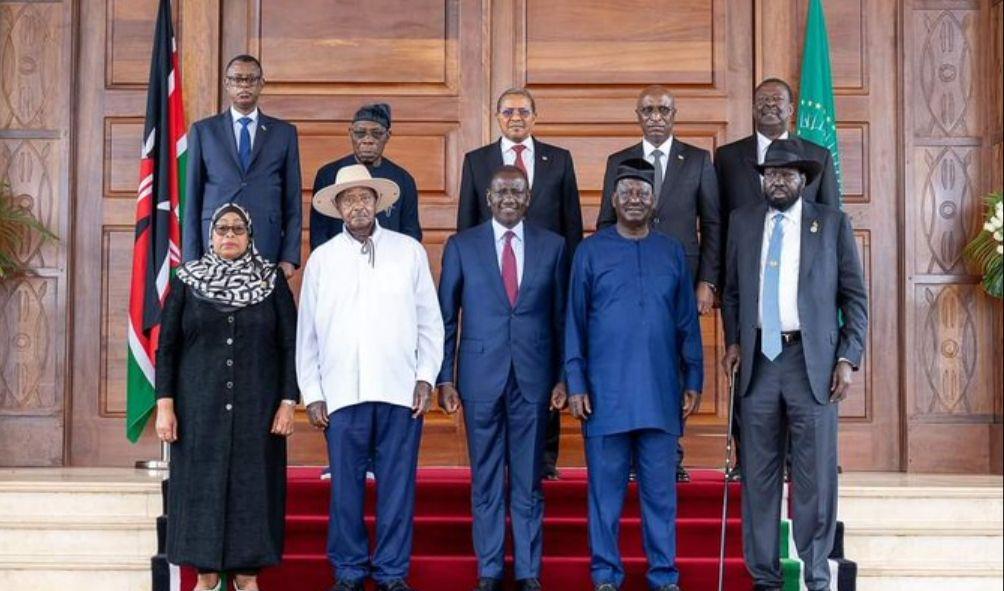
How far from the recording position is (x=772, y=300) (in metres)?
5.53

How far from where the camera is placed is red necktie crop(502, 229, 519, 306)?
18.6ft

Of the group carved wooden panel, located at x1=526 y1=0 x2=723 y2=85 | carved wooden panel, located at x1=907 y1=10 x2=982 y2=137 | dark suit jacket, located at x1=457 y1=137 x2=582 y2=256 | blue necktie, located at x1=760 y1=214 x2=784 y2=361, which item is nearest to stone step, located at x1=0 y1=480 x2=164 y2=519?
dark suit jacket, located at x1=457 y1=137 x2=582 y2=256

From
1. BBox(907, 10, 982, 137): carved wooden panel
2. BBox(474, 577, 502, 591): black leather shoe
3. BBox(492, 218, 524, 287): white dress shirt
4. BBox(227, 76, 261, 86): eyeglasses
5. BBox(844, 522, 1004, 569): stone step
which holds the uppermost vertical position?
BBox(907, 10, 982, 137): carved wooden panel

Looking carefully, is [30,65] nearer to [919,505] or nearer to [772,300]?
[772,300]

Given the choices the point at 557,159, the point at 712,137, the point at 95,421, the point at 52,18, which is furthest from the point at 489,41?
the point at 95,421

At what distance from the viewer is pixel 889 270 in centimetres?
776

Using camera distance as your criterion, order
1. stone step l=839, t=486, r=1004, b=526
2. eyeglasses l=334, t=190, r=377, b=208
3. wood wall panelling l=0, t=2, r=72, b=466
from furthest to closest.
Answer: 1. wood wall panelling l=0, t=2, r=72, b=466
2. stone step l=839, t=486, r=1004, b=526
3. eyeglasses l=334, t=190, r=377, b=208

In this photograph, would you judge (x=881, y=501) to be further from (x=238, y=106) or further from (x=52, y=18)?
(x=52, y=18)

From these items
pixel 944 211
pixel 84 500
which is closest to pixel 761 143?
pixel 944 211

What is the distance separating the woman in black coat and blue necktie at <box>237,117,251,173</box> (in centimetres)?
96

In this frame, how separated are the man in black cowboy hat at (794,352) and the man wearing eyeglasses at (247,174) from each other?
1.97 m

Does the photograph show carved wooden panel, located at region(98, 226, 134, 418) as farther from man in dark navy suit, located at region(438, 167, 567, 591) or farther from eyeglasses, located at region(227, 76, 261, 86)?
man in dark navy suit, located at region(438, 167, 567, 591)

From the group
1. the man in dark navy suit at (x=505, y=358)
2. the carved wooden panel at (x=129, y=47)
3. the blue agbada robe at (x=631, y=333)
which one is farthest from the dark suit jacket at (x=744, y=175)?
the carved wooden panel at (x=129, y=47)

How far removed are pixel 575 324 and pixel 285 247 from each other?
1.48 m
